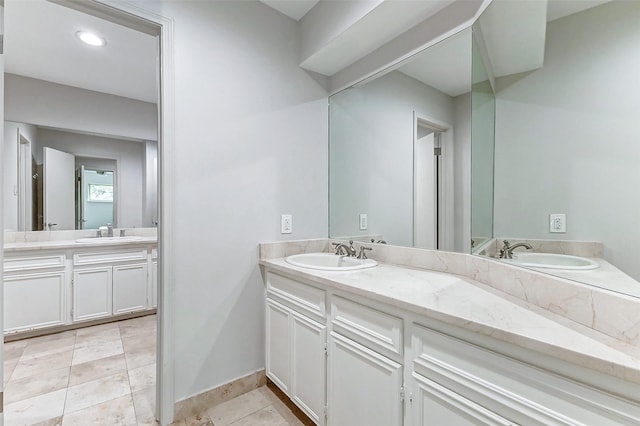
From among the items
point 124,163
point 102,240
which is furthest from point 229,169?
point 124,163

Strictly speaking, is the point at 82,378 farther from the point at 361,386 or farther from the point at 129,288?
the point at 361,386

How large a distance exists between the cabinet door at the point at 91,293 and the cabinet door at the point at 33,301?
0.11 metres

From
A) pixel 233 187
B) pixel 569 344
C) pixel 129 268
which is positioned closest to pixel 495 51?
pixel 569 344

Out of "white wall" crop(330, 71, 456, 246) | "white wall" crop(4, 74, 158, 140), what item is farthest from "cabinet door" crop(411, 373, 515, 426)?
"white wall" crop(4, 74, 158, 140)

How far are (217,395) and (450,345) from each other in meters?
1.51

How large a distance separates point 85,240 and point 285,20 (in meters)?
2.97

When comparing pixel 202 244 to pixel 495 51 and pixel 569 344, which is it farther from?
pixel 495 51

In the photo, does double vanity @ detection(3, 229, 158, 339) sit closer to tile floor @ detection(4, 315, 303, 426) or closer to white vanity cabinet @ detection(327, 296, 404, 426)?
tile floor @ detection(4, 315, 303, 426)

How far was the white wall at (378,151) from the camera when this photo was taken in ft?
6.00

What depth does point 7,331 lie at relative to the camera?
2.59 m

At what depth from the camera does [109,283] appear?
3090 mm

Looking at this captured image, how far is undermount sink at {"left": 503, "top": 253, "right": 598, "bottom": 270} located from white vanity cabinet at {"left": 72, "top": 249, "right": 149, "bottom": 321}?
11.5ft

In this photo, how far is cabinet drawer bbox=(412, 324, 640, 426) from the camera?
70cm

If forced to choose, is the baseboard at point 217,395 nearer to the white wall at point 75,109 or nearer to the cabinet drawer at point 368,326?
the cabinet drawer at point 368,326
